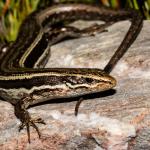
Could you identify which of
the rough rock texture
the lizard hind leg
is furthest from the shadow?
the lizard hind leg

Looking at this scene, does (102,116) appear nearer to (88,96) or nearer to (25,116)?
(88,96)

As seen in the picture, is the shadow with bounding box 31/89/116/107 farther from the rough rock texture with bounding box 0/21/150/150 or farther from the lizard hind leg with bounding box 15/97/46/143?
the lizard hind leg with bounding box 15/97/46/143

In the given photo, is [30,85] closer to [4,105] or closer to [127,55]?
[4,105]

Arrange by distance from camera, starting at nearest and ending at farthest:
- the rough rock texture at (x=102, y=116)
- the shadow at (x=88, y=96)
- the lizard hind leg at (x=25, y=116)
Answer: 1. the rough rock texture at (x=102, y=116)
2. the lizard hind leg at (x=25, y=116)
3. the shadow at (x=88, y=96)

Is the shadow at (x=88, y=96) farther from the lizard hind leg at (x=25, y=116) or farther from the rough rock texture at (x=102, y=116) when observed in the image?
the lizard hind leg at (x=25, y=116)

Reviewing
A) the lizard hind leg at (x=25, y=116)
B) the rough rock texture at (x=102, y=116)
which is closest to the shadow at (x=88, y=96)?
the rough rock texture at (x=102, y=116)

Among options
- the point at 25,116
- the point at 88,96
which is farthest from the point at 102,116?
the point at 25,116

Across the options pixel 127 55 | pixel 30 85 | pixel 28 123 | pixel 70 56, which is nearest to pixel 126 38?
pixel 127 55
